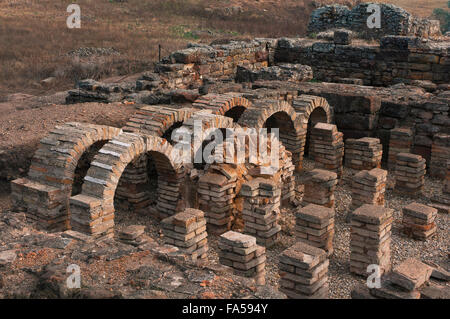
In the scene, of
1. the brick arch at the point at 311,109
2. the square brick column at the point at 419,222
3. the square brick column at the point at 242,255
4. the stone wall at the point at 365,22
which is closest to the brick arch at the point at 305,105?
the brick arch at the point at 311,109

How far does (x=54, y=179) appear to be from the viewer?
733cm

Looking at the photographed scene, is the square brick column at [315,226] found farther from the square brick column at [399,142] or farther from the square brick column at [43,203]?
the square brick column at [399,142]

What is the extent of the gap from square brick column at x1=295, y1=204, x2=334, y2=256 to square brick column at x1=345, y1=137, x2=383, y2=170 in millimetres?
3163

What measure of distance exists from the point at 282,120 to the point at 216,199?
3.35 meters

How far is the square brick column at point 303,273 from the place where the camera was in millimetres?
5797

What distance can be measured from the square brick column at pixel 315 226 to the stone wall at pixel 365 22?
14.6 metres

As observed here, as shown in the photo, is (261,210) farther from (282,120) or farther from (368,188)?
(282,120)

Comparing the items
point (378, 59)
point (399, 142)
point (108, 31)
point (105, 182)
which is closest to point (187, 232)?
point (105, 182)

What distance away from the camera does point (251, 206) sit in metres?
7.55

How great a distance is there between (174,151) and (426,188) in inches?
217

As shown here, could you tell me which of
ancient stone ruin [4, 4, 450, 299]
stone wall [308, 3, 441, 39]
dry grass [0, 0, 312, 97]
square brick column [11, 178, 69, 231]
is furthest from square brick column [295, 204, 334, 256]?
stone wall [308, 3, 441, 39]

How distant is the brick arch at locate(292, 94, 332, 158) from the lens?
35.2 ft

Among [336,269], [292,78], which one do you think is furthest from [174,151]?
[292,78]

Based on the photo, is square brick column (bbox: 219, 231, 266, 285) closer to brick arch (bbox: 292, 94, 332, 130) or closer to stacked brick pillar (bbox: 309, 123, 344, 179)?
stacked brick pillar (bbox: 309, 123, 344, 179)
